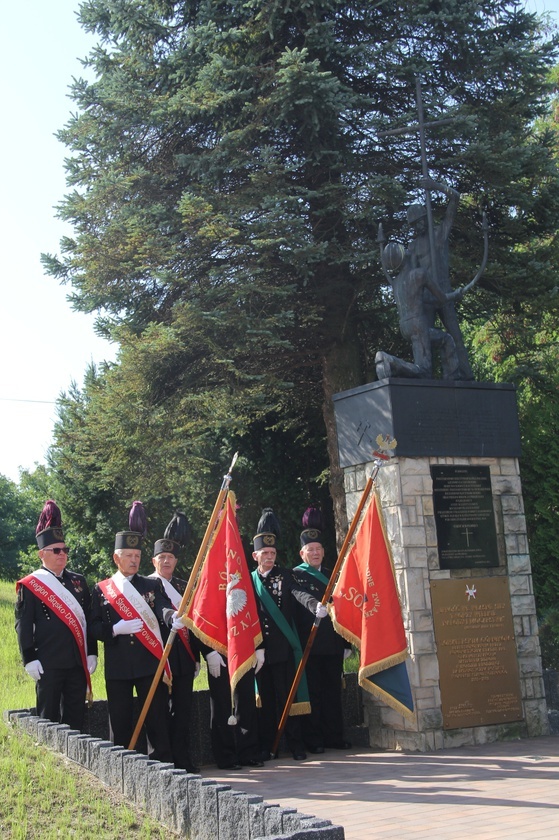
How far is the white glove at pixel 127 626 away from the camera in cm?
665

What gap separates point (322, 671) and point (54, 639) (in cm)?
237

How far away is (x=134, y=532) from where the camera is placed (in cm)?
681

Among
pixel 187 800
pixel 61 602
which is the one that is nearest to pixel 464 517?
pixel 61 602

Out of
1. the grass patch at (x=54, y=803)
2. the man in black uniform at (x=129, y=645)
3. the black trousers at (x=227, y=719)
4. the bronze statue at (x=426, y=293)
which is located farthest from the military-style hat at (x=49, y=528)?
the bronze statue at (x=426, y=293)

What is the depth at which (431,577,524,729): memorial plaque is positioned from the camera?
7664mm

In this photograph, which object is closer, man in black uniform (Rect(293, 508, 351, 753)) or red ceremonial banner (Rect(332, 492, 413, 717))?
red ceremonial banner (Rect(332, 492, 413, 717))

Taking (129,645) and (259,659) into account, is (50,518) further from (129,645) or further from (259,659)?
(259,659)

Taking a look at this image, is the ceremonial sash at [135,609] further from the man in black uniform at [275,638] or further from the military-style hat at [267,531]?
the military-style hat at [267,531]

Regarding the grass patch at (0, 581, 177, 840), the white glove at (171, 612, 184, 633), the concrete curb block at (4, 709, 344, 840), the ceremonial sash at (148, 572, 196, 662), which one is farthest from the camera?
the ceremonial sash at (148, 572, 196, 662)

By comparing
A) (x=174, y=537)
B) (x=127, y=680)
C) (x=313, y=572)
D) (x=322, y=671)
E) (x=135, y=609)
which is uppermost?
(x=174, y=537)

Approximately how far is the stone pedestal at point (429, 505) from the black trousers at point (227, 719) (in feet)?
3.78

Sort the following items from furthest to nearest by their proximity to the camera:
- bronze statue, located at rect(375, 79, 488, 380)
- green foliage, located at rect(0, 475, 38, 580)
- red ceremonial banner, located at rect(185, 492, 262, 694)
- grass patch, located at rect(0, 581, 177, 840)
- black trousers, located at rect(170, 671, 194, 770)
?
green foliage, located at rect(0, 475, 38, 580)
bronze statue, located at rect(375, 79, 488, 380)
black trousers, located at rect(170, 671, 194, 770)
red ceremonial banner, located at rect(185, 492, 262, 694)
grass patch, located at rect(0, 581, 177, 840)

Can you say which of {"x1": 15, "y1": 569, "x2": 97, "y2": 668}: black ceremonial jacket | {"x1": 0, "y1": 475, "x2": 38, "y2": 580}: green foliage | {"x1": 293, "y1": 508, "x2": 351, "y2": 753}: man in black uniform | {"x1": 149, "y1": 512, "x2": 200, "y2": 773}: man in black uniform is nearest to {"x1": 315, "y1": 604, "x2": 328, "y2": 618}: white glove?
{"x1": 293, "y1": 508, "x2": 351, "y2": 753}: man in black uniform

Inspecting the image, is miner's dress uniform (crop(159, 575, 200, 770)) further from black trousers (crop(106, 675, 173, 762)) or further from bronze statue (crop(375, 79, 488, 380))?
bronze statue (crop(375, 79, 488, 380))
